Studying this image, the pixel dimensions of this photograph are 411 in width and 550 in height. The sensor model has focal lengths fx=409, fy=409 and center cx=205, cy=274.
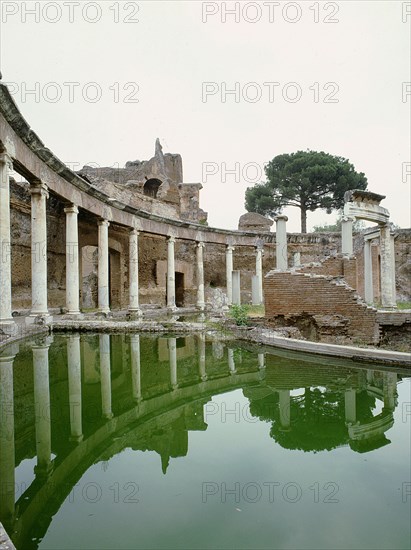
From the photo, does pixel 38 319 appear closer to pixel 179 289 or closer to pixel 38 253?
pixel 38 253

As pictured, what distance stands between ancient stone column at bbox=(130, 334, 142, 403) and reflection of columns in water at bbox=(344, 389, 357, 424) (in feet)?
7.41

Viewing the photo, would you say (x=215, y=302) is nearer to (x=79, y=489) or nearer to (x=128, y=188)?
(x=128, y=188)

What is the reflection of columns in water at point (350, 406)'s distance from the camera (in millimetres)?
4055

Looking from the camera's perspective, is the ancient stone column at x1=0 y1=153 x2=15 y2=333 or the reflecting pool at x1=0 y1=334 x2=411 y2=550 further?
the ancient stone column at x1=0 y1=153 x2=15 y2=333

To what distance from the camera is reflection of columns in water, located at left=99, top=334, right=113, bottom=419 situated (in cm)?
425

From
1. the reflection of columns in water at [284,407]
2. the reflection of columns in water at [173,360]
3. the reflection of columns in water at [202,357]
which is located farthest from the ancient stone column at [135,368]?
the reflection of columns in water at [284,407]

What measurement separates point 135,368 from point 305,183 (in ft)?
113

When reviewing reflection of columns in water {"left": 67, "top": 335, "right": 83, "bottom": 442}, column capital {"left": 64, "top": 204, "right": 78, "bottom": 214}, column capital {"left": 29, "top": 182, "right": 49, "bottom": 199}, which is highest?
column capital {"left": 29, "top": 182, "right": 49, "bottom": 199}

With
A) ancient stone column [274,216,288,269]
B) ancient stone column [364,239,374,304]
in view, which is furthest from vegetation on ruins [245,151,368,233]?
ancient stone column [274,216,288,269]

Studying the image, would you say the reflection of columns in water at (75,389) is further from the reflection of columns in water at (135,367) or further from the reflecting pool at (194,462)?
the reflection of columns in water at (135,367)

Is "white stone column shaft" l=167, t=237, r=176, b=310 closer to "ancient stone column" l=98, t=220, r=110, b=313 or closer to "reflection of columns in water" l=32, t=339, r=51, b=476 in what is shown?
"ancient stone column" l=98, t=220, r=110, b=313

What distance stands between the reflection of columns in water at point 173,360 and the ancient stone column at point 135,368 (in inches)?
18.2

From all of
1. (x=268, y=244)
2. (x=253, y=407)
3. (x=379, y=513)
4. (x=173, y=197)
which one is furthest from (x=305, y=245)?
(x=379, y=513)

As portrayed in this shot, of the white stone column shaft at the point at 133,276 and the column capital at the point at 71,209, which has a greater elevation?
the column capital at the point at 71,209
